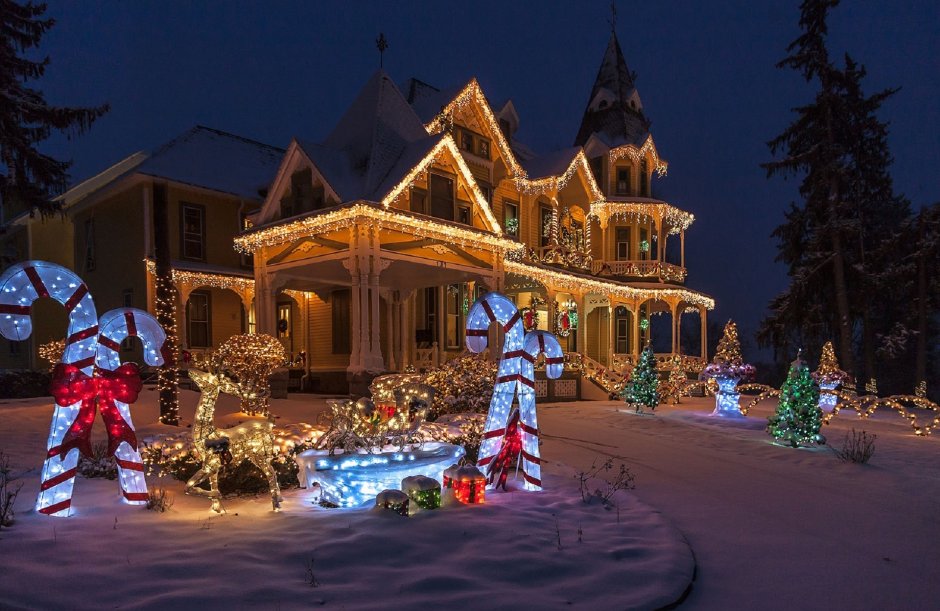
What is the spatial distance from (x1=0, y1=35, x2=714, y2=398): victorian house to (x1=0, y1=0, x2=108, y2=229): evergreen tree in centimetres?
237

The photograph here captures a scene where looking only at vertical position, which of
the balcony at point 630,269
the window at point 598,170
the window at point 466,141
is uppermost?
the window at point 598,170

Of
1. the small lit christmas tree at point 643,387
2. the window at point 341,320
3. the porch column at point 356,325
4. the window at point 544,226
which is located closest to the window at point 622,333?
the window at point 544,226

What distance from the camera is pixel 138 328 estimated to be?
5992 millimetres

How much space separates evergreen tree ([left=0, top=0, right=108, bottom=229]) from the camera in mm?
15078

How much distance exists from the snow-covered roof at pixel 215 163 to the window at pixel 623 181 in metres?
15.9

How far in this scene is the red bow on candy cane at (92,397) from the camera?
5.54 metres

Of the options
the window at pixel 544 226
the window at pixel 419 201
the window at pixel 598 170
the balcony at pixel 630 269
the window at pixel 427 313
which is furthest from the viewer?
the window at pixel 598 170

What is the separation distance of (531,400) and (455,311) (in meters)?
14.0

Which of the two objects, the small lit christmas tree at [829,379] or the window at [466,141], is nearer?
the small lit christmas tree at [829,379]

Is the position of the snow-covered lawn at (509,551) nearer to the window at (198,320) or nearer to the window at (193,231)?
the window at (198,320)

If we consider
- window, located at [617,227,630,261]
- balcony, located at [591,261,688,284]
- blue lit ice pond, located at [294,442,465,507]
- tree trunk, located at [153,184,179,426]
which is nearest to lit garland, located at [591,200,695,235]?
window, located at [617,227,630,261]

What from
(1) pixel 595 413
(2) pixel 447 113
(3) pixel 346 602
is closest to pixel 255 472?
(3) pixel 346 602

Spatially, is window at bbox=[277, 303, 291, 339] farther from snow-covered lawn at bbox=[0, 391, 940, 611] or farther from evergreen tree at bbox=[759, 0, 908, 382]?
evergreen tree at bbox=[759, 0, 908, 382]

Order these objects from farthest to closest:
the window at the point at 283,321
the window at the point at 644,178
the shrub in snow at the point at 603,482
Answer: the window at the point at 644,178
the window at the point at 283,321
the shrub in snow at the point at 603,482
